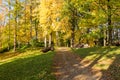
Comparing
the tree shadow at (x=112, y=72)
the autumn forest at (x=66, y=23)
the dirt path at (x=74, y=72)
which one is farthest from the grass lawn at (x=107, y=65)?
the autumn forest at (x=66, y=23)

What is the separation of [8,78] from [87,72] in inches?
247

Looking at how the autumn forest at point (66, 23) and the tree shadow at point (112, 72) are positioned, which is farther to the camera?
the autumn forest at point (66, 23)

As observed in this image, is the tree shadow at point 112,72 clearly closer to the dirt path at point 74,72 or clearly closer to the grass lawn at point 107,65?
the grass lawn at point 107,65

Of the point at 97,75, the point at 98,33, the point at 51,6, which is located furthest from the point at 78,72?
the point at 51,6

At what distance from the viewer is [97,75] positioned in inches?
665

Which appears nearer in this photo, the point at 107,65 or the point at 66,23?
the point at 107,65

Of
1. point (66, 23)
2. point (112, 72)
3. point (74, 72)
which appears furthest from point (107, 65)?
point (66, 23)

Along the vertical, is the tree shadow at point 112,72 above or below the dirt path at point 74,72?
above

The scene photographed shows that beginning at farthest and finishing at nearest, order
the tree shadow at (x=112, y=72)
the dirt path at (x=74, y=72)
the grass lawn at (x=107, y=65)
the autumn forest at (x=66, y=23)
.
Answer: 1. the autumn forest at (x=66, y=23)
2. the dirt path at (x=74, y=72)
3. the grass lawn at (x=107, y=65)
4. the tree shadow at (x=112, y=72)

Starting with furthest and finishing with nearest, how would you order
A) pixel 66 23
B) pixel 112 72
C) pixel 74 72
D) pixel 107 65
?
pixel 66 23 → pixel 107 65 → pixel 74 72 → pixel 112 72

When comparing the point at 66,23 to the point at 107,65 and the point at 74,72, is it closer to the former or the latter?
the point at 107,65

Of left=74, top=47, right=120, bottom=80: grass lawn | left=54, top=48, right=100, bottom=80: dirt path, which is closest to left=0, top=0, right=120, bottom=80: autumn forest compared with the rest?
left=74, top=47, right=120, bottom=80: grass lawn

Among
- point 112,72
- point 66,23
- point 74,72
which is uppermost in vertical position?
point 66,23

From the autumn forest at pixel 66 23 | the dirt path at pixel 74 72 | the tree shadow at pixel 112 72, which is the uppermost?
the autumn forest at pixel 66 23
